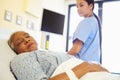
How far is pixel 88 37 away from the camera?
211 cm

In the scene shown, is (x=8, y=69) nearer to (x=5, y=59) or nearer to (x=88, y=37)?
(x=5, y=59)

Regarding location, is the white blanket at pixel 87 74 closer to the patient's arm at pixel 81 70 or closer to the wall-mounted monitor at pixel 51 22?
the patient's arm at pixel 81 70

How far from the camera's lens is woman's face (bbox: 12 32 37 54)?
1.57 metres

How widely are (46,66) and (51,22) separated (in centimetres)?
158

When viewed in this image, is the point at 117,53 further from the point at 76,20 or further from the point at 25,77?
the point at 25,77

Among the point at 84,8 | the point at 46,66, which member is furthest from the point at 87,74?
the point at 84,8

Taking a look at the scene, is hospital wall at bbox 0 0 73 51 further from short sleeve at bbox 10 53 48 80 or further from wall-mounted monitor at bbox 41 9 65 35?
short sleeve at bbox 10 53 48 80

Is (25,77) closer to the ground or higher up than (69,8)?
closer to the ground

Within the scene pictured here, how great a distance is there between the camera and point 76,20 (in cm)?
394

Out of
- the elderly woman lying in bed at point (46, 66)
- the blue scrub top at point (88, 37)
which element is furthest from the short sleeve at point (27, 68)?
the blue scrub top at point (88, 37)

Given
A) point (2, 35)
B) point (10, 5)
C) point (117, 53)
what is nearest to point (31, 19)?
point (10, 5)

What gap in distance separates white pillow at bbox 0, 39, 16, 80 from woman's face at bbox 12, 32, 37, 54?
61 mm

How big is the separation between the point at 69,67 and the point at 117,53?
2238 millimetres

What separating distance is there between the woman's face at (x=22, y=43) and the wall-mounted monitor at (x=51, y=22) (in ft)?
3.81
